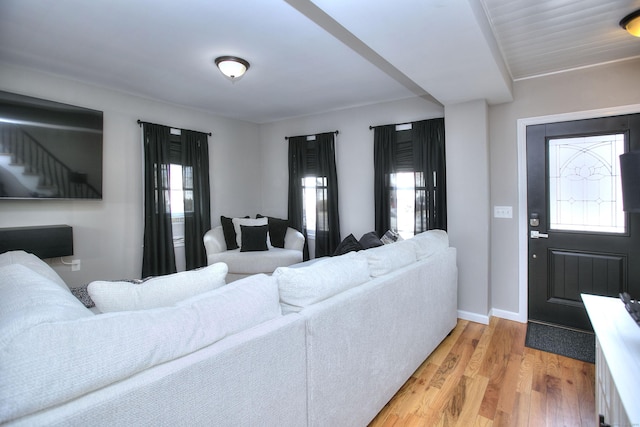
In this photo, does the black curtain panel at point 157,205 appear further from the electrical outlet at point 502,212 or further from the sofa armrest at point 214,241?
the electrical outlet at point 502,212

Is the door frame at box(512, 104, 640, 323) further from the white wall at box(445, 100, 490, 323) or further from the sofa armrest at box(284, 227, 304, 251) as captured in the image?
the sofa armrest at box(284, 227, 304, 251)

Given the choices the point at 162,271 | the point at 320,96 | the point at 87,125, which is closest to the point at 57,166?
the point at 87,125

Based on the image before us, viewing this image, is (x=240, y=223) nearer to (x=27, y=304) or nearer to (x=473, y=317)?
(x=473, y=317)

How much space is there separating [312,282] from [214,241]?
3221 mm

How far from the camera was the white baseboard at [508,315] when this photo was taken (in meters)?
3.34

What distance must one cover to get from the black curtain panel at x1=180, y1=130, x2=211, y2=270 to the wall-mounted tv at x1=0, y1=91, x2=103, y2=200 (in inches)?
41.3

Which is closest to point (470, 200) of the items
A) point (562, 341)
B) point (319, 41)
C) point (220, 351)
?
point (562, 341)

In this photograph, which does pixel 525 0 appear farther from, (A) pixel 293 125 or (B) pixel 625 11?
(A) pixel 293 125

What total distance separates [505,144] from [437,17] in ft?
6.92

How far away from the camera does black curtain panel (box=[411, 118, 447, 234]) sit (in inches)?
147

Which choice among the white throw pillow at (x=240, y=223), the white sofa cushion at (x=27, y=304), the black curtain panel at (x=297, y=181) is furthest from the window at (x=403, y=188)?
the white sofa cushion at (x=27, y=304)

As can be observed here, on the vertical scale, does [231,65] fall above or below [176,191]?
above

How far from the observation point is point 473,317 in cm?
337

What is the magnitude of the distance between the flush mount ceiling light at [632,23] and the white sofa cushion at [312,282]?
2446 millimetres
